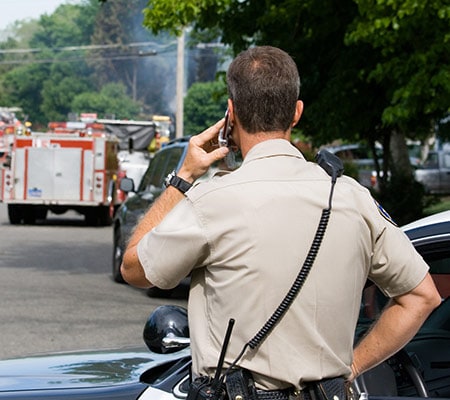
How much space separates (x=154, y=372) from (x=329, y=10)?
11.3 metres

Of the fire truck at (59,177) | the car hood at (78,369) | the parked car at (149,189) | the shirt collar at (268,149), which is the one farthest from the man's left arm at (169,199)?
the fire truck at (59,177)

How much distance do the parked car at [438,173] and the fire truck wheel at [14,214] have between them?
63.4 ft

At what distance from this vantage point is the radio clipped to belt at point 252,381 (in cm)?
288

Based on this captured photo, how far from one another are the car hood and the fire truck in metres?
21.4

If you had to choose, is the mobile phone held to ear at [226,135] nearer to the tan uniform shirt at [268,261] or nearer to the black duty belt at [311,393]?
the tan uniform shirt at [268,261]

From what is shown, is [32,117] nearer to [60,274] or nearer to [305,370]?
[60,274]

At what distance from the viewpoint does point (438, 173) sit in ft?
141

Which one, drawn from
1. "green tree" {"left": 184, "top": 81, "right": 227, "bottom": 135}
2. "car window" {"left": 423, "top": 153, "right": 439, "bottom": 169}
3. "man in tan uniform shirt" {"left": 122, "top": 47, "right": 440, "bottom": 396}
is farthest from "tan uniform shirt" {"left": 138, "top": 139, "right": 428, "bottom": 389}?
"green tree" {"left": 184, "top": 81, "right": 227, "bottom": 135}

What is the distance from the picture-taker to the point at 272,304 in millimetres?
2889

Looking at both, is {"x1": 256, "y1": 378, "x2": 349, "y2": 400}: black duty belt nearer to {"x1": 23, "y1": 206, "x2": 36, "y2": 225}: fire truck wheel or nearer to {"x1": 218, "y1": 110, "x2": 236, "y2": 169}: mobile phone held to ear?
{"x1": 218, "y1": 110, "x2": 236, "y2": 169}: mobile phone held to ear

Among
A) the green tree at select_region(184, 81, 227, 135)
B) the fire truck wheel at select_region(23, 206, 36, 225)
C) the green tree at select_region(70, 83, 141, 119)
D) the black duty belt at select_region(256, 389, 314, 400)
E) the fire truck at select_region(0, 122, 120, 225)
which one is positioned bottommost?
the green tree at select_region(70, 83, 141, 119)

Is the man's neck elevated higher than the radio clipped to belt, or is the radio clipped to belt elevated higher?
the man's neck

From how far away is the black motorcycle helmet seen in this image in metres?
3.72

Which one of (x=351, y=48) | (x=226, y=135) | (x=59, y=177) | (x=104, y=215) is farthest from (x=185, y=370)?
(x=104, y=215)
